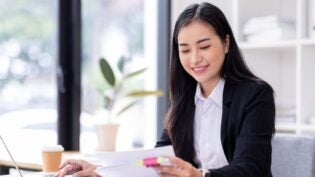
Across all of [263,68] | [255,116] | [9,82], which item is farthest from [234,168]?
[9,82]

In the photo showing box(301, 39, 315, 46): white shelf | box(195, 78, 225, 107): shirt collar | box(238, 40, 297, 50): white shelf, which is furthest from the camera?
box(238, 40, 297, 50): white shelf

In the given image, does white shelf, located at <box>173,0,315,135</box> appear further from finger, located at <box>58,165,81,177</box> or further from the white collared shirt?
finger, located at <box>58,165,81,177</box>

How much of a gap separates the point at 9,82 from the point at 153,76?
979 millimetres

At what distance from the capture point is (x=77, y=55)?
2.96m

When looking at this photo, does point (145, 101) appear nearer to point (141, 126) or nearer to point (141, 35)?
point (141, 126)

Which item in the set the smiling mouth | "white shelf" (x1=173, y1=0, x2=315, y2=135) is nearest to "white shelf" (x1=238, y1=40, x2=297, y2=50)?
"white shelf" (x1=173, y1=0, x2=315, y2=135)

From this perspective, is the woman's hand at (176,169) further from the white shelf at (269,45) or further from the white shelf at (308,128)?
the white shelf at (269,45)

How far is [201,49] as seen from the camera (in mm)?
1554

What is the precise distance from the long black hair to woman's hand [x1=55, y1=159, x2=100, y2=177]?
13.1 inches

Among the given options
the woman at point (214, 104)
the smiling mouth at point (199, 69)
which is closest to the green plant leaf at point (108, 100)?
the woman at point (214, 104)

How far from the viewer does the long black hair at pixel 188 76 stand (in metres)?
1.58

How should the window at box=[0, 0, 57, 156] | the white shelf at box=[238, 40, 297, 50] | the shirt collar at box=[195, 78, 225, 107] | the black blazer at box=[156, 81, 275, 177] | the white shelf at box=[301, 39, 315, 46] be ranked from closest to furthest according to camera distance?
the black blazer at box=[156, 81, 275, 177]
the shirt collar at box=[195, 78, 225, 107]
the white shelf at box=[301, 39, 315, 46]
the white shelf at box=[238, 40, 297, 50]
the window at box=[0, 0, 57, 156]

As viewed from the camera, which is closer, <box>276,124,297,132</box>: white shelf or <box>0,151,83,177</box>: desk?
<box>0,151,83,177</box>: desk

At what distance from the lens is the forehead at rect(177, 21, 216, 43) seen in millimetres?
1538
